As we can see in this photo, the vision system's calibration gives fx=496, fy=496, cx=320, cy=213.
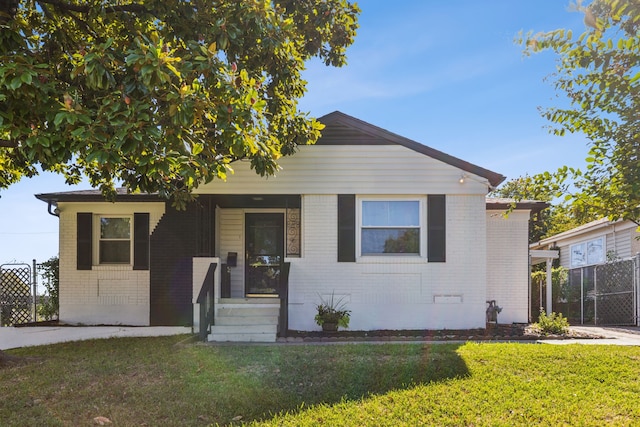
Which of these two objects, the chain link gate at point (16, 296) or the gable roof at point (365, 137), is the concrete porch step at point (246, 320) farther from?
the chain link gate at point (16, 296)

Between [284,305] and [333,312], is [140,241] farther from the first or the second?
[333,312]

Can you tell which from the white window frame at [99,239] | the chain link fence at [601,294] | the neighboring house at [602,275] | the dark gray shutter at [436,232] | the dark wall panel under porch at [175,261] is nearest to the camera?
the dark gray shutter at [436,232]

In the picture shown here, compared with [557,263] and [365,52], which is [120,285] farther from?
[557,263]

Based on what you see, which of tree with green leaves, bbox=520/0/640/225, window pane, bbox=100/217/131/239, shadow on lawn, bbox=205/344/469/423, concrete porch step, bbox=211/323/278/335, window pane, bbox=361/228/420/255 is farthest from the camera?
window pane, bbox=100/217/131/239

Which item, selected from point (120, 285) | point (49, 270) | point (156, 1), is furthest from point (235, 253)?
point (156, 1)

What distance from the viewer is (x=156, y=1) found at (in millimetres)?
6797

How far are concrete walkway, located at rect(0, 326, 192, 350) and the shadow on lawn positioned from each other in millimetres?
3022

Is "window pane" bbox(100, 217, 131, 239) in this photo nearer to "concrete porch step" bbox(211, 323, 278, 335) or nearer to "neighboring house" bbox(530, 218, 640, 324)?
"concrete porch step" bbox(211, 323, 278, 335)

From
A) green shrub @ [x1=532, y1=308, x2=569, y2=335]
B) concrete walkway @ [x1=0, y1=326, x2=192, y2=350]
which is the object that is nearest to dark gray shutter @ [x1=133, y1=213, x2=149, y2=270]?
concrete walkway @ [x1=0, y1=326, x2=192, y2=350]

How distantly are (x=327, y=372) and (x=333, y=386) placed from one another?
1.55 feet

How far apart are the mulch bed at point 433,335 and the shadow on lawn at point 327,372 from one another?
1243mm

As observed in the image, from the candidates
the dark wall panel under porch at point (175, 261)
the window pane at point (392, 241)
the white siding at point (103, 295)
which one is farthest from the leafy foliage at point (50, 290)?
the window pane at point (392, 241)

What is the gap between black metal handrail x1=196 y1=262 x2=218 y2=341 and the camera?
931cm

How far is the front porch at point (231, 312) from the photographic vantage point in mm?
9359
